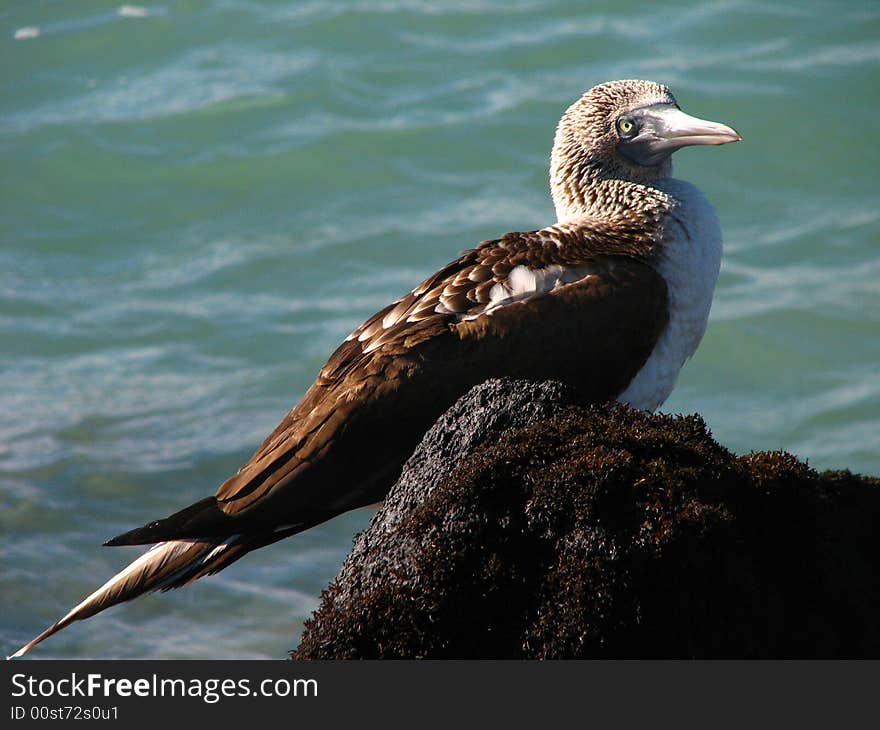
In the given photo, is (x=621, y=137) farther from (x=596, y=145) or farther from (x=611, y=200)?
(x=611, y=200)

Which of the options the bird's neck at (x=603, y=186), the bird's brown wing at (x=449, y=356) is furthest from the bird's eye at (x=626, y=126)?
the bird's brown wing at (x=449, y=356)

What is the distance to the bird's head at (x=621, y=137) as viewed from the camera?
693cm

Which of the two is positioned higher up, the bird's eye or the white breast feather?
the bird's eye

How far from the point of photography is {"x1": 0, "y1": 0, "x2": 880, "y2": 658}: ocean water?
368 inches

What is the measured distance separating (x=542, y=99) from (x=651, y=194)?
867cm

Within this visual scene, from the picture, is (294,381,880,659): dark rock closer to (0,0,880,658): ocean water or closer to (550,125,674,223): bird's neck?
(550,125,674,223): bird's neck

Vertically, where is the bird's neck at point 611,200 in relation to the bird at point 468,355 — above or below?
above

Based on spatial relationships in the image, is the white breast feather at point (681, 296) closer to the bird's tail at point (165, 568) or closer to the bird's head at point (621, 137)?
the bird's head at point (621, 137)

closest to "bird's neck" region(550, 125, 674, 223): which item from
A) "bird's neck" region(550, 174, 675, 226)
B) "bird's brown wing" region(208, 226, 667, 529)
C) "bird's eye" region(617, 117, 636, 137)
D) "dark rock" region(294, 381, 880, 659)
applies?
"bird's neck" region(550, 174, 675, 226)

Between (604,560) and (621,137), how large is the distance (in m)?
3.45

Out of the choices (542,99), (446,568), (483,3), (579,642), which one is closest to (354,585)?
(446,568)

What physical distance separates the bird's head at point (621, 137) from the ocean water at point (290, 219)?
115 inches

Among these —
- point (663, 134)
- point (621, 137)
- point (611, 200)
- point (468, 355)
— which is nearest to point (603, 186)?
point (611, 200)

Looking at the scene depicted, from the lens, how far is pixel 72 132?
49.5ft
